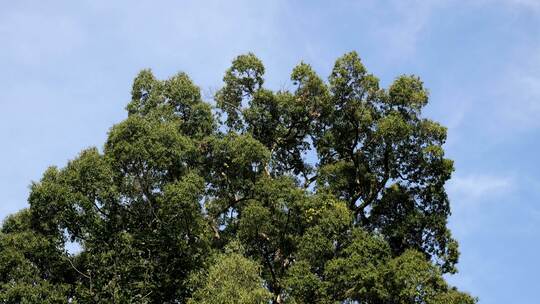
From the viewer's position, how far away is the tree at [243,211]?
2712 cm

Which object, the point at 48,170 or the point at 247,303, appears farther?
the point at 48,170

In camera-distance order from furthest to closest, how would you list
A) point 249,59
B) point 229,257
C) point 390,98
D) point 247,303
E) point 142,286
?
point 249,59, point 390,98, point 142,286, point 229,257, point 247,303

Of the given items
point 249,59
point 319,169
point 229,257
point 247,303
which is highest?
point 249,59

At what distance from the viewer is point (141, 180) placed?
28875 millimetres

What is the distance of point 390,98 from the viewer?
103 feet

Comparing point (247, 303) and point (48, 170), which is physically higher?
point (48, 170)

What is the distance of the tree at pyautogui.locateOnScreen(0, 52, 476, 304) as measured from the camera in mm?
27125

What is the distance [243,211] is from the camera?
29.0 metres

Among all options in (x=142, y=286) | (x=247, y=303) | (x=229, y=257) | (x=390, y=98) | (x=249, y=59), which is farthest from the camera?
(x=249, y=59)

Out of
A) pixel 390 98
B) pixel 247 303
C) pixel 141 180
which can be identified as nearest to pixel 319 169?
pixel 390 98

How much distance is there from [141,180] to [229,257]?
18.5 ft

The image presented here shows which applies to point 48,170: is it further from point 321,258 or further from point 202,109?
point 321,258

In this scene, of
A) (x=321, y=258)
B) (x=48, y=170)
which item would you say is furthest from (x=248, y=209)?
(x=48, y=170)

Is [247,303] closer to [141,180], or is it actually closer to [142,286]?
[142,286]
